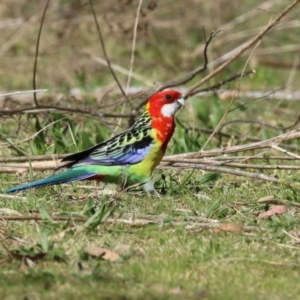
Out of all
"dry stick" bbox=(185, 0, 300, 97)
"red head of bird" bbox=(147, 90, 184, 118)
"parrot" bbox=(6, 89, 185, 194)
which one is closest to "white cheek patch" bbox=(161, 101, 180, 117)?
"red head of bird" bbox=(147, 90, 184, 118)

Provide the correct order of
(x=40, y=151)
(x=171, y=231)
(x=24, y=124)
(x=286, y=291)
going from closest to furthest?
(x=286, y=291) → (x=171, y=231) → (x=40, y=151) → (x=24, y=124)

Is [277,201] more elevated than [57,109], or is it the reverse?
[57,109]

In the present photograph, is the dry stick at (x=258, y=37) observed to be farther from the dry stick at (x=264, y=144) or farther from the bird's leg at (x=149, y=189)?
the bird's leg at (x=149, y=189)

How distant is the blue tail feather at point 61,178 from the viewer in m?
5.26

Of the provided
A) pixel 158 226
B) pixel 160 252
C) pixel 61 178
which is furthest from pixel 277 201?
pixel 61 178

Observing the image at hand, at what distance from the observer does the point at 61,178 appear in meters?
5.29

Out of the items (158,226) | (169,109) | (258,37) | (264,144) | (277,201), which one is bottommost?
(277,201)

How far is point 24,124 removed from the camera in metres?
6.86

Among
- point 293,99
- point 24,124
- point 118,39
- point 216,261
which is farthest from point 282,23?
point 216,261

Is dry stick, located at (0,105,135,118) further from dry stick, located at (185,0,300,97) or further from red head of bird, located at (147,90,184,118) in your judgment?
red head of bird, located at (147,90,184,118)

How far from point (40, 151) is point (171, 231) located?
1.97 m

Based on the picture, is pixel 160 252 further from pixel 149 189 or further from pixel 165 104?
pixel 165 104

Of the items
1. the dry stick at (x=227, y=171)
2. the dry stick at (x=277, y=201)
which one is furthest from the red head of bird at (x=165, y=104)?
the dry stick at (x=277, y=201)

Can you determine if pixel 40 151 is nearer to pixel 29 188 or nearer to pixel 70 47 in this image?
pixel 29 188
